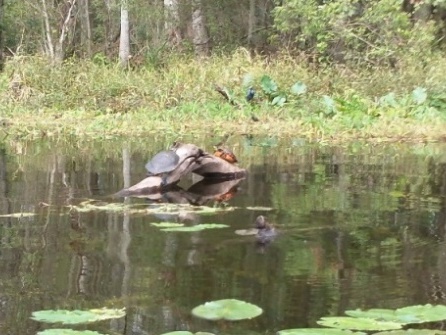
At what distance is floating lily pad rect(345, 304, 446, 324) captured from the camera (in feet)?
9.01

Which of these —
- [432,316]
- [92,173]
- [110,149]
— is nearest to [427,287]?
[432,316]

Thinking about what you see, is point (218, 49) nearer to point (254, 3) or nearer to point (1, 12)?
point (254, 3)

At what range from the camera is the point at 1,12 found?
1711cm

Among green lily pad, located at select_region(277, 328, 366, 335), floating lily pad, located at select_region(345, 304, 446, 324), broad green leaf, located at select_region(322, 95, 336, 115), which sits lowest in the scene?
green lily pad, located at select_region(277, 328, 366, 335)

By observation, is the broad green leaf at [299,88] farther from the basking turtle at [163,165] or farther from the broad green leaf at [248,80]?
the basking turtle at [163,165]

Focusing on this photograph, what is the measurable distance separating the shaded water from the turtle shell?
21 cm

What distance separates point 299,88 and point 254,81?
28.5 inches

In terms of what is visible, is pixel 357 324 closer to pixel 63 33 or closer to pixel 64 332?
pixel 64 332

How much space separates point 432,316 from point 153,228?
203 centimetres

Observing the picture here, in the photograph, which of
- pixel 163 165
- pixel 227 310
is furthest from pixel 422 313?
pixel 163 165

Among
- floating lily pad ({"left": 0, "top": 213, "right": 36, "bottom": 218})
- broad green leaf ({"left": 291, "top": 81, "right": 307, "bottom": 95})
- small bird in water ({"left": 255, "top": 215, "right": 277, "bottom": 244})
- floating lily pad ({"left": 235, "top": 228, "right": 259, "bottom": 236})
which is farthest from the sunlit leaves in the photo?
broad green leaf ({"left": 291, "top": 81, "right": 307, "bottom": 95})

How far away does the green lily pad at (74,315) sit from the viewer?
2.75 m

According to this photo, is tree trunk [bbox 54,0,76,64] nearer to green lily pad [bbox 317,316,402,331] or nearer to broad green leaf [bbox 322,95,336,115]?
broad green leaf [bbox 322,95,336,115]

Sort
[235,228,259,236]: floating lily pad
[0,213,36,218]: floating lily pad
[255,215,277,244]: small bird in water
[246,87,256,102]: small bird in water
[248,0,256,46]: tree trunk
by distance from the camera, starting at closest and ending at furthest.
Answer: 1. [255,215,277,244]: small bird in water
2. [235,228,259,236]: floating lily pad
3. [0,213,36,218]: floating lily pad
4. [246,87,256,102]: small bird in water
5. [248,0,256,46]: tree trunk
